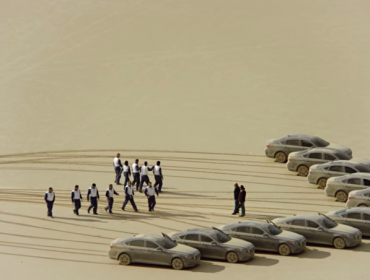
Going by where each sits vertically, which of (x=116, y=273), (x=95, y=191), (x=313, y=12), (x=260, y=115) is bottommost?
(x=116, y=273)

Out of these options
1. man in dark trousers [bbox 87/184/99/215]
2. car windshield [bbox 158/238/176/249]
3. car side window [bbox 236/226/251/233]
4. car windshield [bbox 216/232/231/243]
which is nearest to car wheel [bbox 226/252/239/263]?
car windshield [bbox 216/232/231/243]

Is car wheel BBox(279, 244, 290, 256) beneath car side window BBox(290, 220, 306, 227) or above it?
beneath

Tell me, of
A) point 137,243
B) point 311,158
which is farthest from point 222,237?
point 311,158

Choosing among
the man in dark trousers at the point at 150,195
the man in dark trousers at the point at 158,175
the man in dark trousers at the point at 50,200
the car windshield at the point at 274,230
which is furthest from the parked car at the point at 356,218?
the man in dark trousers at the point at 50,200

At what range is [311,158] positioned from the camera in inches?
1454

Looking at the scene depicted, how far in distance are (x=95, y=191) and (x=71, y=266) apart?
5783 millimetres

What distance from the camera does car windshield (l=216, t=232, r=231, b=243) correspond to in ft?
90.9

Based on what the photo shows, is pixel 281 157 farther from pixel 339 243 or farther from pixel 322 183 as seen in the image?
pixel 339 243

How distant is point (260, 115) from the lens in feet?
148

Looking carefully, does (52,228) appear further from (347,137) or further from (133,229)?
(347,137)

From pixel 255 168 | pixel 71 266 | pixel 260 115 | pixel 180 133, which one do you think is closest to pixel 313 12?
pixel 260 115

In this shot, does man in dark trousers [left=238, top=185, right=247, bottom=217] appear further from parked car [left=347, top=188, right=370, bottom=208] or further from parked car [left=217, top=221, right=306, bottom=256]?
parked car [left=347, top=188, right=370, bottom=208]

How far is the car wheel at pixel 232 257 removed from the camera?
27.4 metres

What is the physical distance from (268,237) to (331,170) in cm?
787
